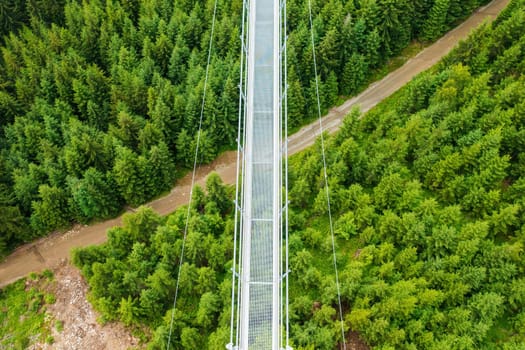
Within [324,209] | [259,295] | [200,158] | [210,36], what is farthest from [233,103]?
[259,295]

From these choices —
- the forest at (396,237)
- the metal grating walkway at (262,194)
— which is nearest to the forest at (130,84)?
the forest at (396,237)

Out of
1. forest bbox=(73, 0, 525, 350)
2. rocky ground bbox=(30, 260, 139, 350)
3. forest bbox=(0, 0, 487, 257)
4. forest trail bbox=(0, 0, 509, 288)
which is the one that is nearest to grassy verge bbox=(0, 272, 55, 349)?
rocky ground bbox=(30, 260, 139, 350)

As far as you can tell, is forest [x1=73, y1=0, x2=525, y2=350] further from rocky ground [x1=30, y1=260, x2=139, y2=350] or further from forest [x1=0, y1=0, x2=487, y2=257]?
forest [x1=0, y1=0, x2=487, y2=257]

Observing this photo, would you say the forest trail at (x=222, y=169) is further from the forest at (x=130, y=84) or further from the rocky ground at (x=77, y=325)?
the rocky ground at (x=77, y=325)

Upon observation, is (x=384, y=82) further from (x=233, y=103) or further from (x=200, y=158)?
(x=200, y=158)

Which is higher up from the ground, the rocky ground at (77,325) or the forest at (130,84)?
the forest at (130,84)

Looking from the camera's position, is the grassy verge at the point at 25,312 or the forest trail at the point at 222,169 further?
the forest trail at the point at 222,169

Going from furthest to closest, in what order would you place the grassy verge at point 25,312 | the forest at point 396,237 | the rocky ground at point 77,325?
1. the grassy verge at point 25,312
2. the rocky ground at point 77,325
3. the forest at point 396,237

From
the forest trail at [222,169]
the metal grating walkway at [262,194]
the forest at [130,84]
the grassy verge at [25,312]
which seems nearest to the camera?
the metal grating walkway at [262,194]
